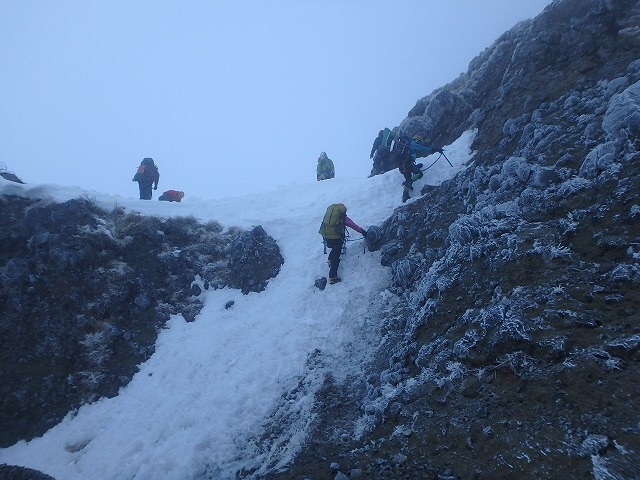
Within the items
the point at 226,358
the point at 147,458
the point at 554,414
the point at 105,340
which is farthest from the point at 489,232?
the point at 105,340

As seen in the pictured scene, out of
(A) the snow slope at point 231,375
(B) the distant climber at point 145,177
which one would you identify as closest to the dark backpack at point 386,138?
(A) the snow slope at point 231,375

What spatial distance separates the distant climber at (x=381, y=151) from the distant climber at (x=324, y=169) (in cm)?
608

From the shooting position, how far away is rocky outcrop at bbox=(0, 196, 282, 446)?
1195 cm

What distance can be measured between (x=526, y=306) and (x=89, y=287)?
14.1 metres

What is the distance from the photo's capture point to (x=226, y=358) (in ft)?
42.0

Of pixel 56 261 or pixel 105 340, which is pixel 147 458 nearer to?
pixel 105 340

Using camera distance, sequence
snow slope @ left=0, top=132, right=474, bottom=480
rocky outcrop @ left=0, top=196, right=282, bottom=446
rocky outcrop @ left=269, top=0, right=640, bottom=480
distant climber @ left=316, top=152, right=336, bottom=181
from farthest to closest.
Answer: distant climber @ left=316, top=152, right=336, bottom=181 → rocky outcrop @ left=0, top=196, right=282, bottom=446 → snow slope @ left=0, top=132, right=474, bottom=480 → rocky outcrop @ left=269, top=0, right=640, bottom=480

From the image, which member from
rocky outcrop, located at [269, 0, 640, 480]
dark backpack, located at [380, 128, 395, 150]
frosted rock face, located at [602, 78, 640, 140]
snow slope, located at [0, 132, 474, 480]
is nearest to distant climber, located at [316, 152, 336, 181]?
dark backpack, located at [380, 128, 395, 150]

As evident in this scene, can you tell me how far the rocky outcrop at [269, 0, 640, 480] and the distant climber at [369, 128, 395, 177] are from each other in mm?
7355

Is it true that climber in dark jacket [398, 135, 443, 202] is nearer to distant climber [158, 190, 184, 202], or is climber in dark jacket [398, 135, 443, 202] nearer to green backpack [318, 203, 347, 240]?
green backpack [318, 203, 347, 240]

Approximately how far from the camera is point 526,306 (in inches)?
309

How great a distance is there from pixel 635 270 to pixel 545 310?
1.63 meters

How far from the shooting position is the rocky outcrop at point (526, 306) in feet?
19.0

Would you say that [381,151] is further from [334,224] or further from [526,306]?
[526,306]
